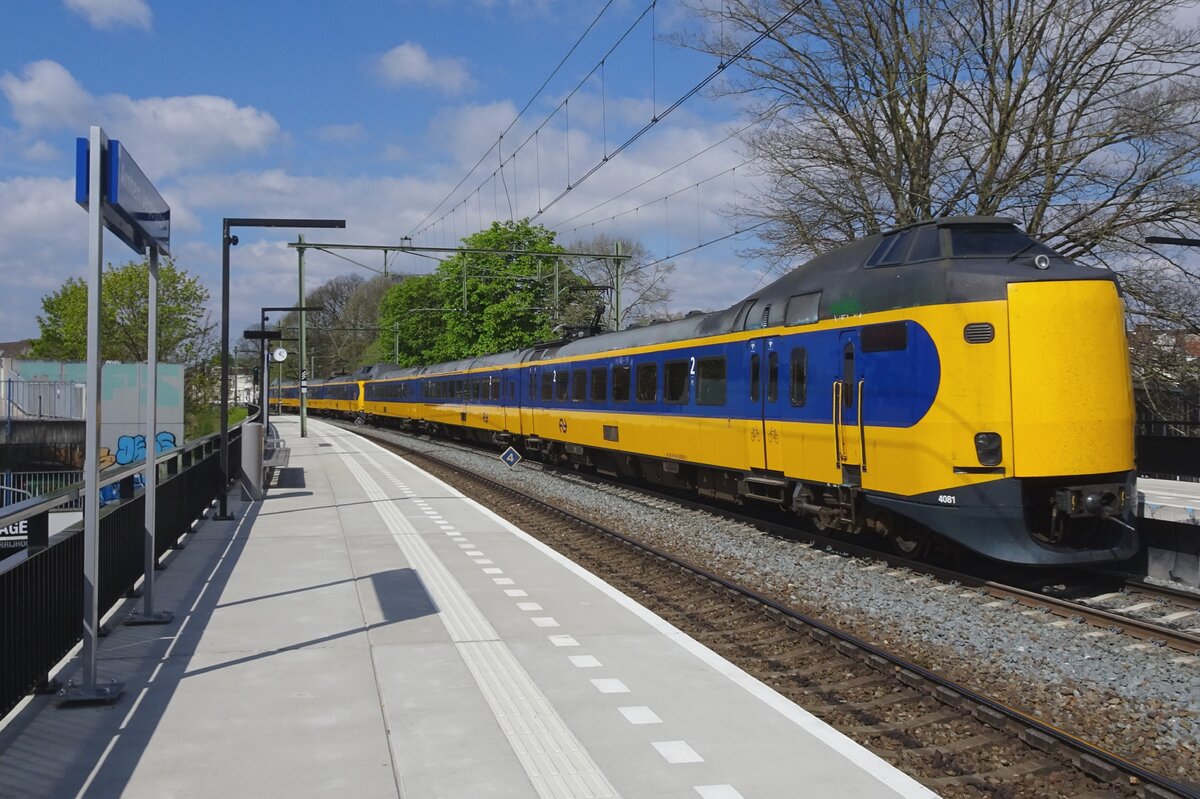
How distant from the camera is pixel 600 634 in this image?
26.5 feet

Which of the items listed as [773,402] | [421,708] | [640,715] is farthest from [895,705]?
[773,402]

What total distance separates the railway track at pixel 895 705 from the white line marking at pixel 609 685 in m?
1.08

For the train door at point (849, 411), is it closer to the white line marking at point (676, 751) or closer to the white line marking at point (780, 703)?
the white line marking at point (780, 703)

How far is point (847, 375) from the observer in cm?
1127

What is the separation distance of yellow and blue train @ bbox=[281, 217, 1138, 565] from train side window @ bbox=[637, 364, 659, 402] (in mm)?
2858

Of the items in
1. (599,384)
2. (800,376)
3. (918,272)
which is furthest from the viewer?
(599,384)

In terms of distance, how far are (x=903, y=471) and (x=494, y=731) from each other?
19.6ft

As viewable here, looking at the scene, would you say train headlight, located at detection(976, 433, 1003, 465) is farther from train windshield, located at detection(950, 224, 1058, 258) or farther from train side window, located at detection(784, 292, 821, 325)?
train side window, located at detection(784, 292, 821, 325)

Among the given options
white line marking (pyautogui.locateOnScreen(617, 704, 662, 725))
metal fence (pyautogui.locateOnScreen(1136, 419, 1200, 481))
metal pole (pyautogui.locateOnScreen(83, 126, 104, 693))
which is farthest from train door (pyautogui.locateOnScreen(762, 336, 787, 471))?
metal fence (pyautogui.locateOnScreen(1136, 419, 1200, 481))

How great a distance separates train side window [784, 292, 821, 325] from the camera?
12188mm

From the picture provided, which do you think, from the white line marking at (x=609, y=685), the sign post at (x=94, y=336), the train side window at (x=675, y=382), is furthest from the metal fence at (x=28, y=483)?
the white line marking at (x=609, y=685)

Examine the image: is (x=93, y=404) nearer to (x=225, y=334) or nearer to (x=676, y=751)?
(x=676, y=751)

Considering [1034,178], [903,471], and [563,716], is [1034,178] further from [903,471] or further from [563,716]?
[563,716]

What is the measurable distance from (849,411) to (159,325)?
43016mm
